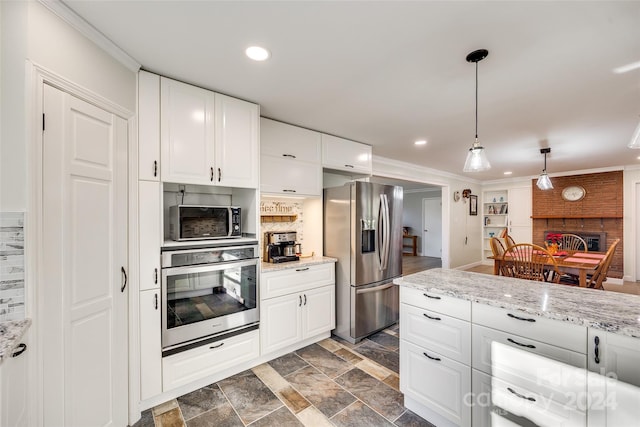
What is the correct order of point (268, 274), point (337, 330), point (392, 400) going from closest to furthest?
1. point (392, 400)
2. point (268, 274)
3. point (337, 330)

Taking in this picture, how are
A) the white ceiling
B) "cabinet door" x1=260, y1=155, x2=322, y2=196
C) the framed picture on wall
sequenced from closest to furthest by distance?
the white ceiling < "cabinet door" x1=260, y1=155, x2=322, y2=196 < the framed picture on wall

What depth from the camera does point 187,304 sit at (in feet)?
6.84

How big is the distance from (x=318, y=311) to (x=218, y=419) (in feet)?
4.40

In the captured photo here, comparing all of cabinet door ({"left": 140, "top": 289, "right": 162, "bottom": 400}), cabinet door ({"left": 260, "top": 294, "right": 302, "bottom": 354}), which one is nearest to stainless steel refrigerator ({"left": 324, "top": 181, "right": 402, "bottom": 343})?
cabinet door ({"left": 260, "top": 294, "right": 302, "bottom": 354})

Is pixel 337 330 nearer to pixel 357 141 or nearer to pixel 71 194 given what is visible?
pixel 357 141

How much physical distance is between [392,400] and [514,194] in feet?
23.4

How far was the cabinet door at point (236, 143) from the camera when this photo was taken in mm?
2244

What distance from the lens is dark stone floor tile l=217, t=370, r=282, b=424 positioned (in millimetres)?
1906

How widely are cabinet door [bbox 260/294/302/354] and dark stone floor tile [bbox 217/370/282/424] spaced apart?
0.91 ft

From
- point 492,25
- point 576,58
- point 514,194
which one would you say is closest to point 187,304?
point 492,25

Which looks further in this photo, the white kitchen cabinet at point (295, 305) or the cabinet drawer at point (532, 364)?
the white kitchen cabinet at point (295, 305)

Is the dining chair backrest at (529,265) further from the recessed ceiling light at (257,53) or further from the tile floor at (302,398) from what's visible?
the recessed ceiling light at (257,53)

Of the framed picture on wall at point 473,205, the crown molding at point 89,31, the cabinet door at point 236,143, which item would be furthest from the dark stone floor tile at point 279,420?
the framed picture on wall at point 473,205

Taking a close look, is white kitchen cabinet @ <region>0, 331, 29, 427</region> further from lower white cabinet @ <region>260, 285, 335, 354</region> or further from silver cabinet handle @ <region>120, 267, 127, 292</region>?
lower white cabinet @ <region>260, 285, 335, 354</region>
